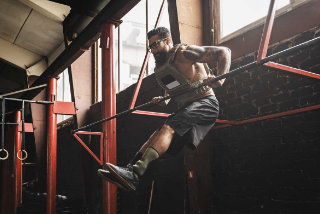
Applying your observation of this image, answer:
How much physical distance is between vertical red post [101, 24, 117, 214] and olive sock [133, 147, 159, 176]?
190 cm

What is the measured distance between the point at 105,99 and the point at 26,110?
6.67 m

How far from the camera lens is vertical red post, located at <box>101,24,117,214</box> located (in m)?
4.53

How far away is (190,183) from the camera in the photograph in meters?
3.98

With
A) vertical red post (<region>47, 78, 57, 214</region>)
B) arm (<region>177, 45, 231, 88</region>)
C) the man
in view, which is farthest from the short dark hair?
vertical red post (<region>47, 78, 57, 214</region>)

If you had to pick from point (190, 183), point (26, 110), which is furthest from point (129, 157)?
point (26, 110)

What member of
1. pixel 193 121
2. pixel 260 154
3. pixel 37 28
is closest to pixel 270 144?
pixel 260 154

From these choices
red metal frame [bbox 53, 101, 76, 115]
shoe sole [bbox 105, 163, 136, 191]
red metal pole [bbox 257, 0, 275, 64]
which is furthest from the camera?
red metal frame [bbox 53, 101, 76, 115]

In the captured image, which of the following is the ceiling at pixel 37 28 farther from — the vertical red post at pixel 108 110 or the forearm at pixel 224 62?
the forearm at pixel 224 62

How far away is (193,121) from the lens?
9.95 ft

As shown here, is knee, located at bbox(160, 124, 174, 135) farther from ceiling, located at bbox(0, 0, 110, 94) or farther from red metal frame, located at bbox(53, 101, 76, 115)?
red metal frame, located at bbox(53, 101, 76, 115)

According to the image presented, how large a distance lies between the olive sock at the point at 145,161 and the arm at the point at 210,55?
846mm

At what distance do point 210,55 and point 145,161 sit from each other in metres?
1.15

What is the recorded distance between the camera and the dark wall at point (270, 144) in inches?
124

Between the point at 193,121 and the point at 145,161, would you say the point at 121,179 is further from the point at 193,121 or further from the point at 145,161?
the point at 193,121
